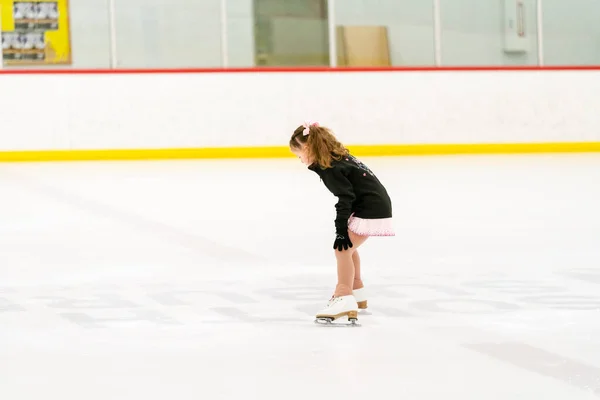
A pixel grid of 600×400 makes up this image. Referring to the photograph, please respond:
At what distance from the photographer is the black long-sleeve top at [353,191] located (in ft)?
12.6

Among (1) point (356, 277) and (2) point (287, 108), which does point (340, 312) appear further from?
(2) point (287, 108)

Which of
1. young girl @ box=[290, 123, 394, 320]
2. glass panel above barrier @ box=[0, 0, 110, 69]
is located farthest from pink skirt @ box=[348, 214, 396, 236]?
glass panel above barrier @ box=[0, 0, 110, 69]

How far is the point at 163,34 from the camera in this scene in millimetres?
14664

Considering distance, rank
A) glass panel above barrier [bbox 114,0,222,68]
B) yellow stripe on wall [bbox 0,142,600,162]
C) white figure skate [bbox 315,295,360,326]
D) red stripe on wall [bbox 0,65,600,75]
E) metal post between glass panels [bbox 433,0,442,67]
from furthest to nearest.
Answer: metal post between glass panels [bbox 433,0,442,67] < glass panel above barrier [bbox 114,0,222,68] < red stripe on wall [bbox 0,65,600,75] < yellow stripe on wall [bbox 0,142,600,162] < white figure skate [bbox 315,295,360,326]

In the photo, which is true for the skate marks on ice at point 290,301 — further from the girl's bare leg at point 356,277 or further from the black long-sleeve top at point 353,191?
the black long-sleeve top at point 353,191

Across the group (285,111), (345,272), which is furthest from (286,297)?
(285,111)

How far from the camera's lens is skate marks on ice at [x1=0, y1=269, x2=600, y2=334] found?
13.0 feet

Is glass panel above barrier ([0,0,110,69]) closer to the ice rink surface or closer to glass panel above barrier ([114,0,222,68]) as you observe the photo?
glass panel above barrier ([114,0,222,68])

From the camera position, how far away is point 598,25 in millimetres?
15266

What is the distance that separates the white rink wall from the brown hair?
10.2 m

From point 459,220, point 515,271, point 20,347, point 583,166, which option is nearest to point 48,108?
point 583,166

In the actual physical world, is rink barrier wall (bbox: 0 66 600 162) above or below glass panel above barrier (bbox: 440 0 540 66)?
below

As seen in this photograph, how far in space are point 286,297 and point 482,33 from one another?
11198mm

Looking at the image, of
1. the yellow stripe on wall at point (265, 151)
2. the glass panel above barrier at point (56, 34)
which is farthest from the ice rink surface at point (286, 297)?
the glass panel above barrier at point (56, 34)
